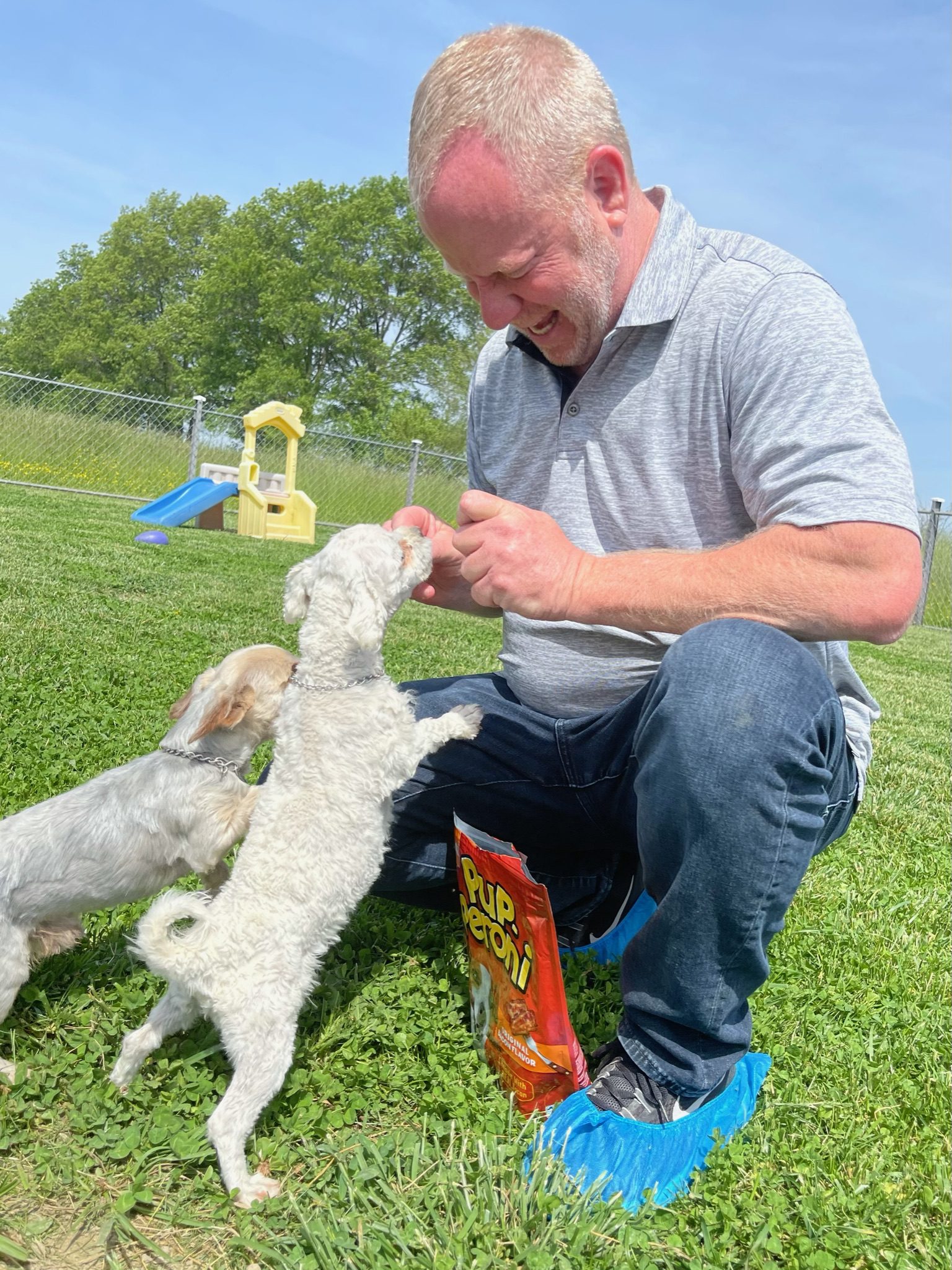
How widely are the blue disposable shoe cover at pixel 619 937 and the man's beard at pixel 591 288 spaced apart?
5.00 feet

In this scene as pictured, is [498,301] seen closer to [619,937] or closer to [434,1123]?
[619,937]

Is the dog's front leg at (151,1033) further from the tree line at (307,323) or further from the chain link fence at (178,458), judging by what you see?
the tree line at (307,323)

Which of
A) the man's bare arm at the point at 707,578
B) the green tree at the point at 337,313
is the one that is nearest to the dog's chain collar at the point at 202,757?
the man's bare arm at the point at 707,578

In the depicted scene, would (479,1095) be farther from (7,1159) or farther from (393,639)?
(393,639)

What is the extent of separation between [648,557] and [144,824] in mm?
1485

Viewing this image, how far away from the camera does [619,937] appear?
2.88 m

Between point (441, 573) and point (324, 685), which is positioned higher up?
point (441, 573)

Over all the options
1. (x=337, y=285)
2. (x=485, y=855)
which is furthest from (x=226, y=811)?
(x=337, y=285)

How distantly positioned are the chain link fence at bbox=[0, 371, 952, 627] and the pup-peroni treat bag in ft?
48.6

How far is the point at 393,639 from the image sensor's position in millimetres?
7438

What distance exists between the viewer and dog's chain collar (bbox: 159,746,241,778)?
2.76 m

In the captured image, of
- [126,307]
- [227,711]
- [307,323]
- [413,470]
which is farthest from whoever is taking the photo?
[126,307]

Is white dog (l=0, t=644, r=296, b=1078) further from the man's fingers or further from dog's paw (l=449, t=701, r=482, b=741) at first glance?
the man's fingers

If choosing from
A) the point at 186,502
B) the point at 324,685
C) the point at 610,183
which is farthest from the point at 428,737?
the point at 186,502
